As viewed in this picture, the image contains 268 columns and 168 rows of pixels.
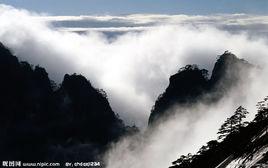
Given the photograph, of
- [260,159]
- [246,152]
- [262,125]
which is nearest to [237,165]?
[246,152]

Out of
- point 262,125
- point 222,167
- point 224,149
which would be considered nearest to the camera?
point 222,167

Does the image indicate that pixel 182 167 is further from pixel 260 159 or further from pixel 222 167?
pixel 260 159

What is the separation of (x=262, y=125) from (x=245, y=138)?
6729 mm

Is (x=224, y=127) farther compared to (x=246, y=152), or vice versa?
(x=224, y=127)

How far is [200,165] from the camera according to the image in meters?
142

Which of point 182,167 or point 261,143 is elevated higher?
point 182,167

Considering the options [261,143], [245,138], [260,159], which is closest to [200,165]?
[245,138]

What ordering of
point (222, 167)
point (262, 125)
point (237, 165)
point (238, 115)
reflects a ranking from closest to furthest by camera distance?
point (237, 165) → point (222, 167) → point (262, 125) → point (238, 115)

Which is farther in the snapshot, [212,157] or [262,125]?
[212,157]

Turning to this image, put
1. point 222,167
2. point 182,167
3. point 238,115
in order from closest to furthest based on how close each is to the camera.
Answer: point 222,167 < point 182,167 < point 238,115

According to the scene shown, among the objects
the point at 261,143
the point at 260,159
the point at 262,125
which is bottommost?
the point at 260,159

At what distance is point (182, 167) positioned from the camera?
15500 centimetres

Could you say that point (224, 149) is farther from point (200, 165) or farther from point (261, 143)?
point (261, 143)

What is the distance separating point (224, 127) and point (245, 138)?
44.1 metres
